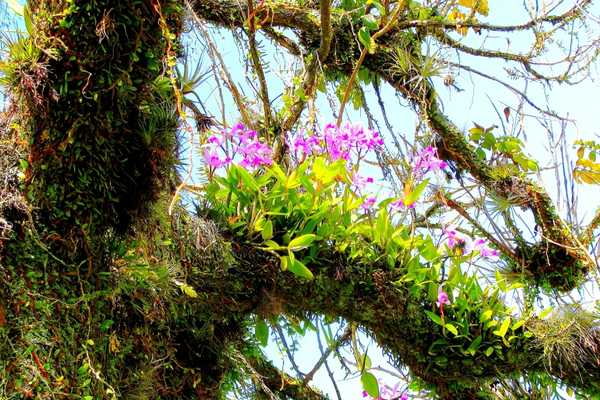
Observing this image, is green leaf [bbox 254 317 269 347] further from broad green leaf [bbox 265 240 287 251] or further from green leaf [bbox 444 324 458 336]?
green leaf [bbox 444 324 458 336]

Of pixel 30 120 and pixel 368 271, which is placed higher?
pixel 368 271

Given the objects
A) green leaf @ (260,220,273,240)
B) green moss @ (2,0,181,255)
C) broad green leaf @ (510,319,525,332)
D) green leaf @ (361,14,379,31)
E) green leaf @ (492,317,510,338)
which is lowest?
green moss @ (2,0,181,255)

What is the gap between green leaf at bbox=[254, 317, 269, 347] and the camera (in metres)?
2.41

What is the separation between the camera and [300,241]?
210 centimetres

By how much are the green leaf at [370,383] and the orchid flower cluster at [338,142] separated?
0.79 metres

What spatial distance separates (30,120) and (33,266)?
14.4 inches

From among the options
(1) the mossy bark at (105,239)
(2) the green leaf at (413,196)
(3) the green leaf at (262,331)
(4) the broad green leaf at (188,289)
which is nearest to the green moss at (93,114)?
(1) the mossy bark at (105,239)

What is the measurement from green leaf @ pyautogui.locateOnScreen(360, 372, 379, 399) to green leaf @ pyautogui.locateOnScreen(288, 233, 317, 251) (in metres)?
0.67

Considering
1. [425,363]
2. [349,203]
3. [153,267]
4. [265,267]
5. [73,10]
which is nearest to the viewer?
[73,10]

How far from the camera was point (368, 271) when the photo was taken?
229cm

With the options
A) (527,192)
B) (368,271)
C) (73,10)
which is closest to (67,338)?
(73,10)

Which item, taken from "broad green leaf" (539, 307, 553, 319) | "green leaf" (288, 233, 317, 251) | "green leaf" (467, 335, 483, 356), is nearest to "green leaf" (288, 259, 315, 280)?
"green leaf" (288, 233, 317, 251)

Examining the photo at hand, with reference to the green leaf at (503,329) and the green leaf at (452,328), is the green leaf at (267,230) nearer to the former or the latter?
the green leaf at (452,328)

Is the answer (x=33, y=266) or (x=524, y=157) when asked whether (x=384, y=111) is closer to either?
(x=524, y=157)
